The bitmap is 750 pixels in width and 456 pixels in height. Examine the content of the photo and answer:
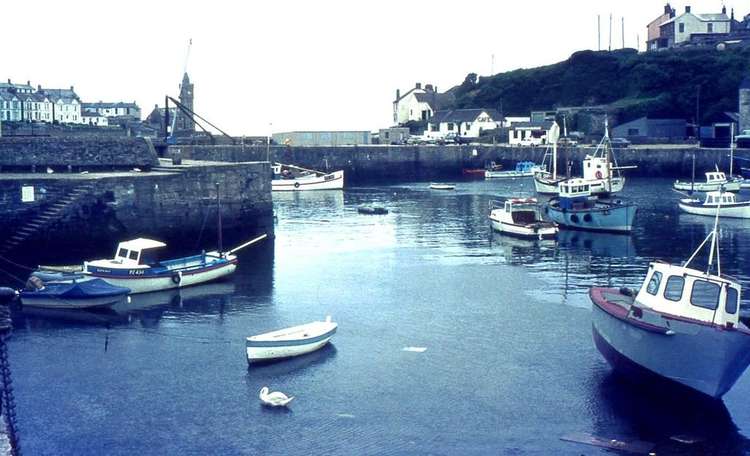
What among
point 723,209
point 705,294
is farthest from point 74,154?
point 723,209

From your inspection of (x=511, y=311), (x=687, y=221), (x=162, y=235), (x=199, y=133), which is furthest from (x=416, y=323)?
(x=199, y=133)

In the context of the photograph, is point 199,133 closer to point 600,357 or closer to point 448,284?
point 448,284

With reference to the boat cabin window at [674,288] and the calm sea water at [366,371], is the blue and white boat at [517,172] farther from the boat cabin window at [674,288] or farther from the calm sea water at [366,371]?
the boat cabin window at [674,288]

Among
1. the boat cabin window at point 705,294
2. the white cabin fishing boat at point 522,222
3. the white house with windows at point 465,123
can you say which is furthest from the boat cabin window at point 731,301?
the white house with windows at point 465,123

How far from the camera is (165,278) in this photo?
2562cm

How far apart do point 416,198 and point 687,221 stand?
58.8 ft

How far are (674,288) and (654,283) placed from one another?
1.90 feet

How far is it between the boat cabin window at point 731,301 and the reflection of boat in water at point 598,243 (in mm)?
16771

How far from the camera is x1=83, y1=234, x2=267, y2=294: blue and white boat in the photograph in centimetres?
2484

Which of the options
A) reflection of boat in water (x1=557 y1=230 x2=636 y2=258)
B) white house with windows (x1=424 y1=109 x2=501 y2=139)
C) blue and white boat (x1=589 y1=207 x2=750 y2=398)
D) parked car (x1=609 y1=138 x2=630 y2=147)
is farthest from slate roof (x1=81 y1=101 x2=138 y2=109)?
blue and white boat (x1=589 y1=207 x2=750 y2=398)

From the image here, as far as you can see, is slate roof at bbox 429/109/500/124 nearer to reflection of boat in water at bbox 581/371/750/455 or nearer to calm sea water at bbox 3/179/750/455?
calm sea water at bbox 3/179/750/455

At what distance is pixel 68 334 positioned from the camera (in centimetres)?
2108

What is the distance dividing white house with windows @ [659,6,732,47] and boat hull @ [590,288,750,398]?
298 feet

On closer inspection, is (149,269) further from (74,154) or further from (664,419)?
(664,419)
